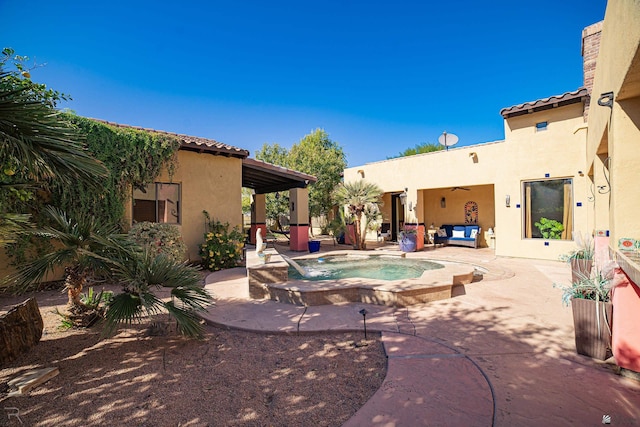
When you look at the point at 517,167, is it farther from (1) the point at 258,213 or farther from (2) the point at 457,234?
(1) the point at 258,213

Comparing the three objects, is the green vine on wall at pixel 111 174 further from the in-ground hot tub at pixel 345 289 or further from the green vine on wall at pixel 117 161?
the in-ground hot tub at pixel 345 289

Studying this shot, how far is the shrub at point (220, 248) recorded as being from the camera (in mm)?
9312

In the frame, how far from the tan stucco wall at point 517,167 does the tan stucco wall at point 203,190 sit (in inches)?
345

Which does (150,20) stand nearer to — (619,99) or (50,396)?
(50,396)

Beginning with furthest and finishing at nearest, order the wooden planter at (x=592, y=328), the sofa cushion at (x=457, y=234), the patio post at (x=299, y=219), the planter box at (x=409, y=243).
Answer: the sofa cushion at (x=457, y=234), the patio post at (x=299, y=219), the planter box at (x=409, y=243), the wooden planter at (x=592, y=328)

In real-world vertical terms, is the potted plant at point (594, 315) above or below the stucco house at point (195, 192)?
below

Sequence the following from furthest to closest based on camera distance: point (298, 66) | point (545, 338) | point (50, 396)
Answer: point (298, 66) < point (545, 338) < point (50, 396)

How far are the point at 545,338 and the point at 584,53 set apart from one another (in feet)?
33.5

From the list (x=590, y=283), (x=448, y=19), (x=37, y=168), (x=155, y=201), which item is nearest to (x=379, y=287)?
(x=590, y=283)

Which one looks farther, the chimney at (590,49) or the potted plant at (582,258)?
the chimney at (590,49)

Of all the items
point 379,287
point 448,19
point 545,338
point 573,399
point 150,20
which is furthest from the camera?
point 448,19

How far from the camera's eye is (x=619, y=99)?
3240 millimetres

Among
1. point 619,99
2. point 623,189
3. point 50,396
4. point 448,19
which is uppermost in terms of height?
point 448,19

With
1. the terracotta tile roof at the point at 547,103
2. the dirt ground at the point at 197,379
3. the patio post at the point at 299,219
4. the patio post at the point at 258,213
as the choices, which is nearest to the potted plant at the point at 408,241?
the patio post at the point at 299,219
